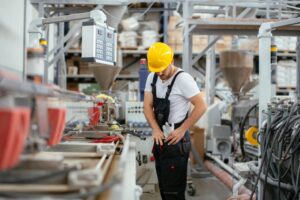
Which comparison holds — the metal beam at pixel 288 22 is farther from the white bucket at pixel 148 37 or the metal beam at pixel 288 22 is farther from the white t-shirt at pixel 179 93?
the white bucket at pixel 148 37

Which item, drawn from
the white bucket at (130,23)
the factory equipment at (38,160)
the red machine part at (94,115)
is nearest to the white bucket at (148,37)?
the white bucket at (130,23)

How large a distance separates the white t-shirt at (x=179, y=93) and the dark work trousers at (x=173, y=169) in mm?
210

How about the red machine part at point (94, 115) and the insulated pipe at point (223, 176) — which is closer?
the red machine part at point (94, 115)

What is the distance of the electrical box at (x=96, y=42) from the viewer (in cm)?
247

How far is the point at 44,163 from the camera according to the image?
115 centimetres

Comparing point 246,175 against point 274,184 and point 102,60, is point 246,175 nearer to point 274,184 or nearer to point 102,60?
point 274,184

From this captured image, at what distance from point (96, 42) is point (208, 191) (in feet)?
8.52

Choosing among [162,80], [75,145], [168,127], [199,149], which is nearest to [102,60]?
[162,80]

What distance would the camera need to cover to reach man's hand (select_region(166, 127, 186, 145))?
258cm

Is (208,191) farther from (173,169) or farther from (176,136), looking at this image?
(176,136)

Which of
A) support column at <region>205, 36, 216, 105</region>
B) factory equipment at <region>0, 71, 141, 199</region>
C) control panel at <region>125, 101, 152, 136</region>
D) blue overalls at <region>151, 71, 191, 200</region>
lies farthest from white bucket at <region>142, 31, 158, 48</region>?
factory equipment at <region>0, 71, 141, 199</region>

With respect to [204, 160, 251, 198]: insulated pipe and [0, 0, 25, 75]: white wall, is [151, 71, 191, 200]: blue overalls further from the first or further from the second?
[0, 0, 25, 75]: white wall

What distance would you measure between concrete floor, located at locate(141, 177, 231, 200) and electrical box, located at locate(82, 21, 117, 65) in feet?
5.27

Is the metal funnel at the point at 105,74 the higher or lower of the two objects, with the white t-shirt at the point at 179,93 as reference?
higher
